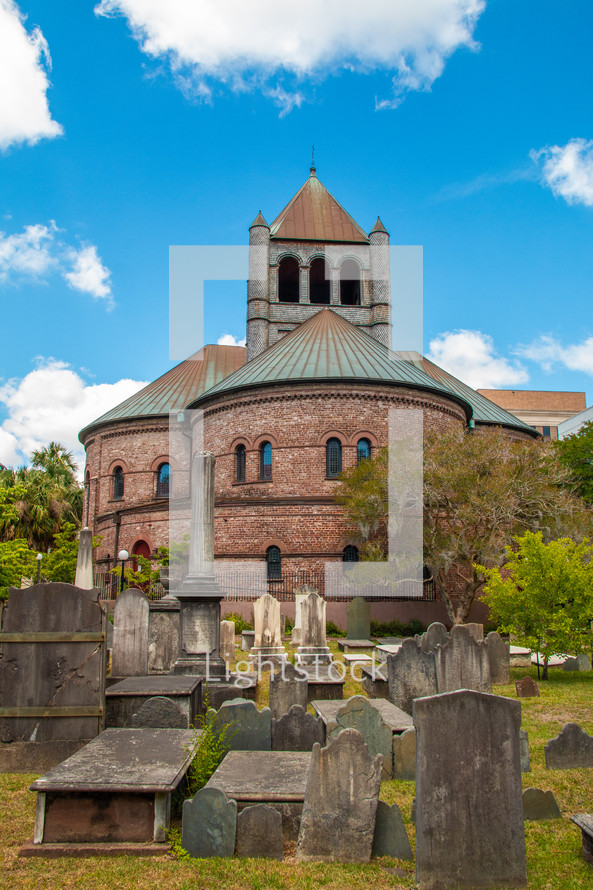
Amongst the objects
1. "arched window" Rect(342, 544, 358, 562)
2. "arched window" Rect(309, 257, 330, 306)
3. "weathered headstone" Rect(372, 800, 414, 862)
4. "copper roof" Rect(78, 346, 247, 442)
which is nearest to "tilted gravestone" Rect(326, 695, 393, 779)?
"weathered headstone" Rect(372, 800, 414, 862)

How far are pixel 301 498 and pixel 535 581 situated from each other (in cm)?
1264

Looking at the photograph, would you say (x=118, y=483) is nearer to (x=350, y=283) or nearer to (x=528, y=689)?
(x=350, y=283)

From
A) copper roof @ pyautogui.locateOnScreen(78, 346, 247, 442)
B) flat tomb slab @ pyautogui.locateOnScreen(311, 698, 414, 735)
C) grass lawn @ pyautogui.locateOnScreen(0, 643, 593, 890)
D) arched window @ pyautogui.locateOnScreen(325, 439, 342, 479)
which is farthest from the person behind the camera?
copper roof @ pyautogui.locateOnScreen(78, 346, 247, 442)

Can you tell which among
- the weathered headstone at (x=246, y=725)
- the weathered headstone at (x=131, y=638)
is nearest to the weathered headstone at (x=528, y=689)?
the weathered headstone at (x=246, y=725)

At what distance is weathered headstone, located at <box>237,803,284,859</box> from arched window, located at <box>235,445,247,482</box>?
21654mm

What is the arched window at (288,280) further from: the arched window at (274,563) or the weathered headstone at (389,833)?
the weathered headstone at (389,833)

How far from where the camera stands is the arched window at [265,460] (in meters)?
26.4

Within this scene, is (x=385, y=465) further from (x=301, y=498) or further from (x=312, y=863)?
(x=312, y=863)

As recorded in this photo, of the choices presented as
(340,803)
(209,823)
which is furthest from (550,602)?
(209,823)

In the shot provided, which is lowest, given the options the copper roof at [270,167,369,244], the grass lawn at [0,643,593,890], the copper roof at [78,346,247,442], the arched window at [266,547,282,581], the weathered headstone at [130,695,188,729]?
the grass lawn at [0,643,593,890]

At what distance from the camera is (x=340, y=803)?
5316 millimetres

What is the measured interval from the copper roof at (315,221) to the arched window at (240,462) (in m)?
→ 14.6

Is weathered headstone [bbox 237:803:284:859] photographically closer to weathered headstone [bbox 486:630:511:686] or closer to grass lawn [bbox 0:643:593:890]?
grass lawn [bbox 0:643:593:890]

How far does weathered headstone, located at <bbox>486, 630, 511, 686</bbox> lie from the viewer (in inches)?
499
